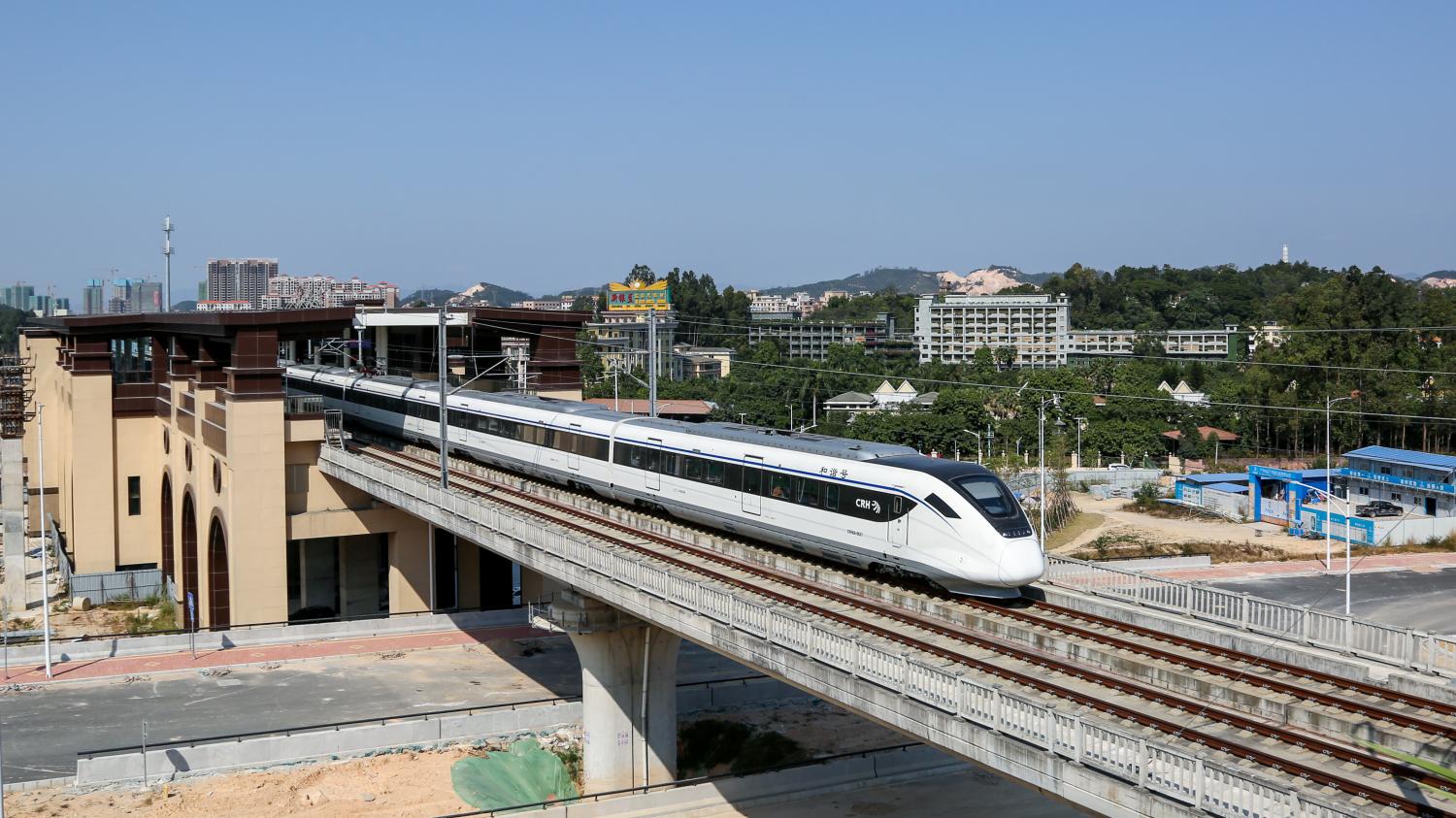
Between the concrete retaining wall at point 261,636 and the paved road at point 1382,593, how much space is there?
30.9m

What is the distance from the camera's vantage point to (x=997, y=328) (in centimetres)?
19625

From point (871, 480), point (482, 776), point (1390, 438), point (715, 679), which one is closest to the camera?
point (871, 480)

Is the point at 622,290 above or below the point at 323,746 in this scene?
above

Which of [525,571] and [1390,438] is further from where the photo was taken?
[1390,438]

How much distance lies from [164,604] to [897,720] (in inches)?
1938

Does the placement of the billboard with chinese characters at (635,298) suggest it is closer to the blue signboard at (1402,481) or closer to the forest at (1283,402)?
the forest at (1283,402)

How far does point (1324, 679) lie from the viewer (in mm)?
19328

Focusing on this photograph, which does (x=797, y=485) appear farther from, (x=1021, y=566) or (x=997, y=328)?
(x=997, y=328)

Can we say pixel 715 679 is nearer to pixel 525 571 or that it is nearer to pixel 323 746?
pixel 323 746

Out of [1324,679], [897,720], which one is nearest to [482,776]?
[897,720]

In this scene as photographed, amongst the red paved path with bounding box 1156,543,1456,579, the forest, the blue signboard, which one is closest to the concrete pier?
the red paved path with bounding box 1156,543,1456,579

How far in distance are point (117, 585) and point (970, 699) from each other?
53368mm

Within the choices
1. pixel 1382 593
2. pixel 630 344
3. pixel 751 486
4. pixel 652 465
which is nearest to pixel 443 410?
pixel 652 465

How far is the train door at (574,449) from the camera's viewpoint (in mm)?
39875
